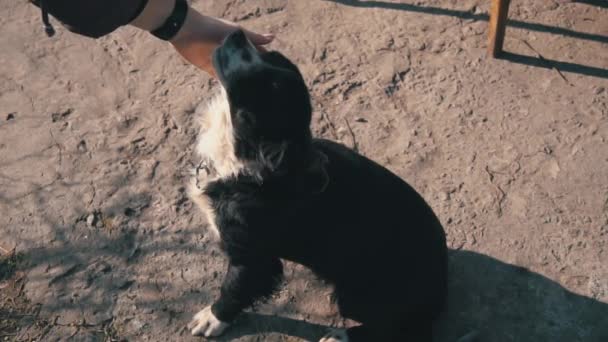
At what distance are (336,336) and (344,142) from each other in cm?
133

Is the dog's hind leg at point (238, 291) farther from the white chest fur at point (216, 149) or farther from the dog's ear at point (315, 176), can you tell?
the dog's ear at point (315, 176)

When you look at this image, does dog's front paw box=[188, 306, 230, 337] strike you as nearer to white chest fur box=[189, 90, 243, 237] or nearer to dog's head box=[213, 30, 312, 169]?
white chest fur box=[189, 90, 243, 237]

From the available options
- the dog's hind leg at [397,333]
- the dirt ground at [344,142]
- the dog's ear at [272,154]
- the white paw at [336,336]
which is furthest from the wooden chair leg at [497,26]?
the dog's ear at [272,154]

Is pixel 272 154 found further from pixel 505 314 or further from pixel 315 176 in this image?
pixel 505 314

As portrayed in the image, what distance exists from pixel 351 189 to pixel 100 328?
1657mm

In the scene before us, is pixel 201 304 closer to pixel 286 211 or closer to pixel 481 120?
pixel 286 211

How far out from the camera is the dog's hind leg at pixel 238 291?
10.4 ft

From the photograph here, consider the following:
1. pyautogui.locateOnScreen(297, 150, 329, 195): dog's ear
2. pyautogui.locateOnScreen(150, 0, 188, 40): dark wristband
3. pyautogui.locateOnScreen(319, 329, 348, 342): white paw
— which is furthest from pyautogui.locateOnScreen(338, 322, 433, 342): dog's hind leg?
pyautogui.locateOnScreen(150, 0, 188, 40): dark wristband

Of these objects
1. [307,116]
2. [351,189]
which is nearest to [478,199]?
[351,189]

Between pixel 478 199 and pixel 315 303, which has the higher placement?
pixel 478 199

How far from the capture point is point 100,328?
3572 millimetres

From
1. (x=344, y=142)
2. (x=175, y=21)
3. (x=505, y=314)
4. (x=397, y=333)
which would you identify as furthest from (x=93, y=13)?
(x=505, y=314)

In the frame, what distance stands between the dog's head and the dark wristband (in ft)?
1.66

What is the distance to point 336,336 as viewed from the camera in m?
3.45
